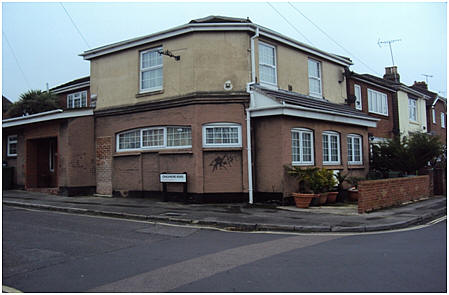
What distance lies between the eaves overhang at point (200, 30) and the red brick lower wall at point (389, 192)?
6.53 m

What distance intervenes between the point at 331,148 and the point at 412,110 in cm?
1458

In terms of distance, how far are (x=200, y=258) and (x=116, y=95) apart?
1128cm

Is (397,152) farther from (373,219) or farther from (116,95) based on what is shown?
(116,95)

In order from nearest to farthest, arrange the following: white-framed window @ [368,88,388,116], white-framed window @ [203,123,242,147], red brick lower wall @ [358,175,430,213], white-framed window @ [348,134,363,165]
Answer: red brick lower wall @ [358,175,430,213] → white-framed window @ [203,123,242,147] → white-framed window @ [348,134,363,165] → white-framed window @ [368,88,388,116]

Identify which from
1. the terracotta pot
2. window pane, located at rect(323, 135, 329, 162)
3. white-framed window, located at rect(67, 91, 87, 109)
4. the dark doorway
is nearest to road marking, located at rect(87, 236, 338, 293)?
the terracotta pot

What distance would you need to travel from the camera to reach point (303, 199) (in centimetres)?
1296

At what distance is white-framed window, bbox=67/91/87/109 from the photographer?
2219 cm

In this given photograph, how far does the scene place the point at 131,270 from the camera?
608 centimetres

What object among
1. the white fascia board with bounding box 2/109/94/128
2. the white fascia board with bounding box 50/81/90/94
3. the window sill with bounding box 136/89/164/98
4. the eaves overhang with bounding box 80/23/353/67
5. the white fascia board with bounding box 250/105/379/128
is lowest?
the white fascia board with bounding box 250/105/379/128

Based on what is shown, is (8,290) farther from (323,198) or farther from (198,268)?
(323,198)

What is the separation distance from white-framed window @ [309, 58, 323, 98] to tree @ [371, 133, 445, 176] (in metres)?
4.07

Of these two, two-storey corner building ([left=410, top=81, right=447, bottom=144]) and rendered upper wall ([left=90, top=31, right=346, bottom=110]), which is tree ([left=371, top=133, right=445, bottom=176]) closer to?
rendered upper wall ([left=90, top=31, right=346, bottom=110])

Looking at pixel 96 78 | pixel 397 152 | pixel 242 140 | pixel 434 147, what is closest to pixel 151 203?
pixel 242 140

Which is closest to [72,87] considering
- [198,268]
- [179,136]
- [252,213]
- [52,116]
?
[52,116]
